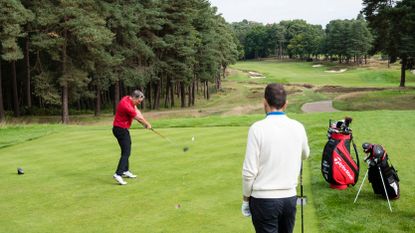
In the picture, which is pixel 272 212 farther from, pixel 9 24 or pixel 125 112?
pixel 9 24

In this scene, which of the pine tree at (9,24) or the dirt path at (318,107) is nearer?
the pine tree at (9,24)

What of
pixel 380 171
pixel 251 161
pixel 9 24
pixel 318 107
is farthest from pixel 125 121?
pixel 318 107

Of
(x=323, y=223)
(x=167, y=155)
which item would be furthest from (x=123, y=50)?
(x=323, y=223)

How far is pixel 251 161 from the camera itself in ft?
14.2

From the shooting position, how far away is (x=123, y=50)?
157 feet

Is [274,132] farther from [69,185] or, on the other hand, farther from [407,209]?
[69,185]

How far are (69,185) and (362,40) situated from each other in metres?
109

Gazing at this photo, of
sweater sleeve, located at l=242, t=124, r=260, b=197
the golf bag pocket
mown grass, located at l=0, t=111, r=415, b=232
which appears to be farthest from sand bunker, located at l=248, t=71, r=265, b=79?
sweater sleeve, located at l=242, t=124, r=260, b=197

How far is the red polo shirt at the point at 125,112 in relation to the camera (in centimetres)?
1055

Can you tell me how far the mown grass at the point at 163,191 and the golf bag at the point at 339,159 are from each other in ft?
0.79

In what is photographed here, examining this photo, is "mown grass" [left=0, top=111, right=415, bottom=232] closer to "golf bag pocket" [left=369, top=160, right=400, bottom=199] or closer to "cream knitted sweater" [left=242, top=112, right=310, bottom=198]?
"golf bag pocket" [left=369, top=160, right=400, bottom=199]

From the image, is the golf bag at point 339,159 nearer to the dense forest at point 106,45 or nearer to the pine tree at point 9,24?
the dense forest at point 106,45

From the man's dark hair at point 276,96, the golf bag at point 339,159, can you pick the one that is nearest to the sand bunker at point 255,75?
the golf bag at point 339,159

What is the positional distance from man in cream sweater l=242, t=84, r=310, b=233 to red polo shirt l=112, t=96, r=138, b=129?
653 cm
